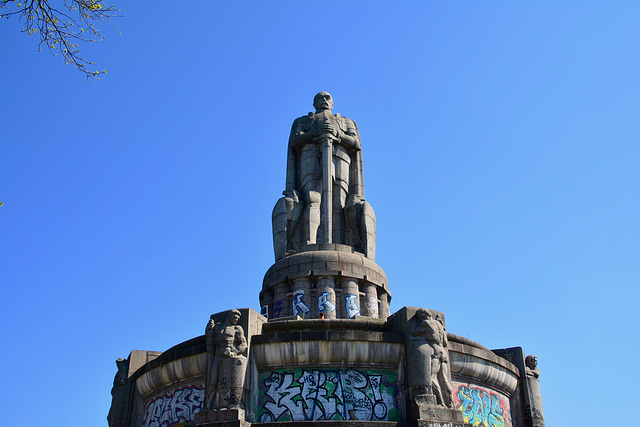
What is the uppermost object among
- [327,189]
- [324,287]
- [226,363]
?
[327,189]

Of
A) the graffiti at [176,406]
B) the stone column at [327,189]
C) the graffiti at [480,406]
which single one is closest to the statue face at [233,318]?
the graffiti at [176,406]

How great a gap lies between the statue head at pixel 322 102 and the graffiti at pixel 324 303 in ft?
22.1

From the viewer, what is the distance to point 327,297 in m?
17.5

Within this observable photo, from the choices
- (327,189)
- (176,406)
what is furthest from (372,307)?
(176,406)

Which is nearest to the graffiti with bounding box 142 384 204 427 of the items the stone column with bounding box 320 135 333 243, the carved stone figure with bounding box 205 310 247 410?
the carved stone figure with bounding box 205 310 247 410

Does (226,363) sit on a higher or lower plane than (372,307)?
lower

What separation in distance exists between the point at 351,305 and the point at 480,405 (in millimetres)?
4592

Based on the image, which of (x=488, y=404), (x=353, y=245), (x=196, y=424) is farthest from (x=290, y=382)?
(x=353, y=245)

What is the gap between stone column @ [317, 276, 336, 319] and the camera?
17.3 metres

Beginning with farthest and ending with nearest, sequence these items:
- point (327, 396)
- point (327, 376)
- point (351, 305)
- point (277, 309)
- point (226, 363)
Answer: point (277, 309)
point (351, 305)
point (327, 376)
point (327, 396)
point (226, 363)

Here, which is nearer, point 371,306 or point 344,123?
point 371,306

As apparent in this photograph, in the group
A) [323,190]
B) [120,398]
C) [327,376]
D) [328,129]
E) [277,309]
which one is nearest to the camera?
[327,376]

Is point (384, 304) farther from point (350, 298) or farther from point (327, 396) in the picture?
point (327, 396)

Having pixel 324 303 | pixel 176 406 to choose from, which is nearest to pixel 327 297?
pixel 324 303
